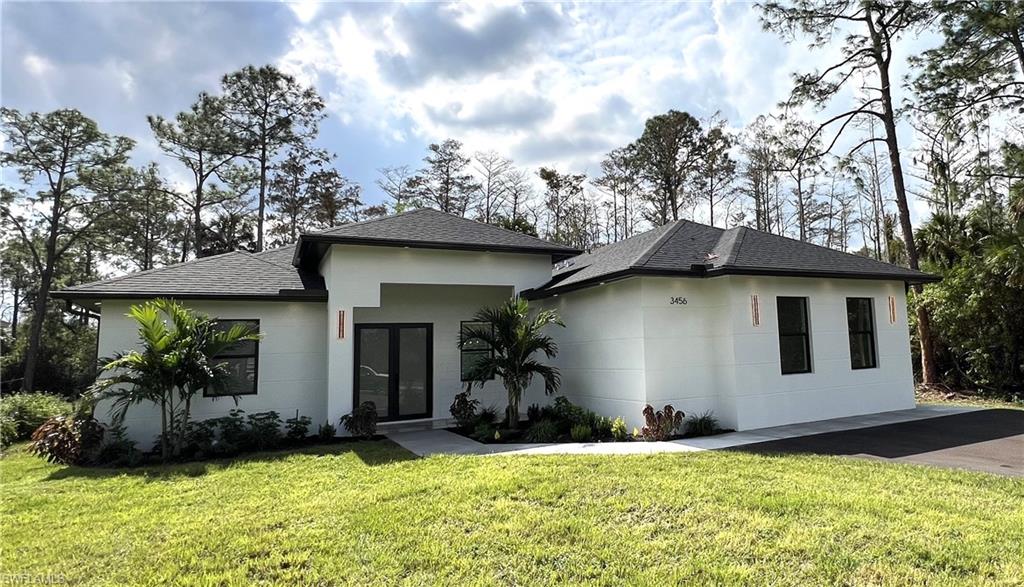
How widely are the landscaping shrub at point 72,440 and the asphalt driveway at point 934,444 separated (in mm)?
9884

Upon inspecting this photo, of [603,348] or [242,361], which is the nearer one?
[603,348]

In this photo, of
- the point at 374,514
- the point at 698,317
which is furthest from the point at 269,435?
the point at 698,317

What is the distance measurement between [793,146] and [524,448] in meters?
15.3

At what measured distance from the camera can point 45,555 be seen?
4.05 m

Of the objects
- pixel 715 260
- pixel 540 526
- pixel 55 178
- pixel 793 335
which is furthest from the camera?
pixel 55 178

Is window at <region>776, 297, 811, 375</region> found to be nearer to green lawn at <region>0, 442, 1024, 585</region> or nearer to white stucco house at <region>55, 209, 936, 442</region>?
white stucco house at <region>55, 209, 936, 442</region>

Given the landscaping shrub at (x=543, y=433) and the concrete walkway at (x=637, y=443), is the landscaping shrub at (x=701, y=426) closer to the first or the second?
the concrete walkway at (x=637, y=443)

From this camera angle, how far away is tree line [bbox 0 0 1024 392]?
14172mm

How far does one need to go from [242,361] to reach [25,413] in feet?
21.1

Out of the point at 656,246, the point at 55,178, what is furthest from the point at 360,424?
the point at 55,178

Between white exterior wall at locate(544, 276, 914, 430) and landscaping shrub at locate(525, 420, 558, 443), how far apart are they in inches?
48.8

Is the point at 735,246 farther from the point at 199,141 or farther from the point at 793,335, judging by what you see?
the point at 199,141

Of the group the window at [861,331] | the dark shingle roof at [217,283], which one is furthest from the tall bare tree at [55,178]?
the window at [861,331]

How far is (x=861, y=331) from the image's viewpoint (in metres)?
10.5
